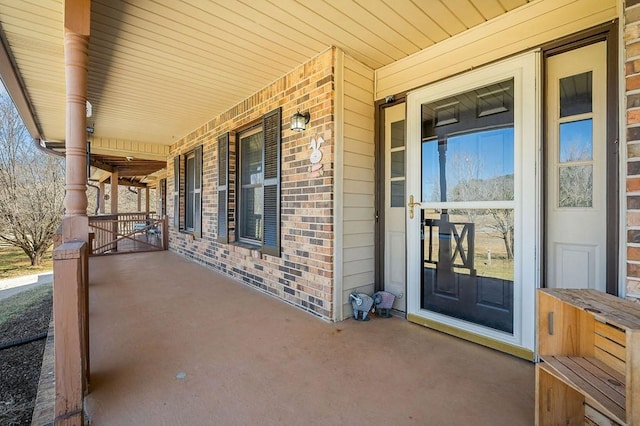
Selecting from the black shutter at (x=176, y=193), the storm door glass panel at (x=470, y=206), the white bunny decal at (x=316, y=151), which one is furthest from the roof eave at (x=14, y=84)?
the storm door glass panel at (x=470, y=206)

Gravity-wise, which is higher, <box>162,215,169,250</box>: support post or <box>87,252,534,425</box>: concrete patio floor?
<box>162,215,169,250</box>: support post

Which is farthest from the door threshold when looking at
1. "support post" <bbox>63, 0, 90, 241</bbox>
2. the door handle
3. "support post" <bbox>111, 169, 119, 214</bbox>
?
"support post" <bbox>111, 169, 119, 214</bbox>

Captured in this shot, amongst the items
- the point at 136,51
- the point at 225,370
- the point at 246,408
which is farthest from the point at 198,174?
the point at 246,408

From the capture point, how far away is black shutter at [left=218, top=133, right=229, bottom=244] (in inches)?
184

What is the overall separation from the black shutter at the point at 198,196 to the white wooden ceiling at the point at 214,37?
1770mm

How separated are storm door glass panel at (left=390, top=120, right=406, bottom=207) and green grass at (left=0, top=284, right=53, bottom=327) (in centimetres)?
522

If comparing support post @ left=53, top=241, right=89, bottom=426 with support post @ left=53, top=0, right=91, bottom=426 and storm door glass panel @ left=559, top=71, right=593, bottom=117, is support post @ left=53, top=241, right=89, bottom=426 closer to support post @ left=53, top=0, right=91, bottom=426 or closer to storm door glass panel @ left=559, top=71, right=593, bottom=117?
support post @ left=53, top=0, right=91, bottom=426

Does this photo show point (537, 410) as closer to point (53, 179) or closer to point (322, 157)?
point (322, 157)

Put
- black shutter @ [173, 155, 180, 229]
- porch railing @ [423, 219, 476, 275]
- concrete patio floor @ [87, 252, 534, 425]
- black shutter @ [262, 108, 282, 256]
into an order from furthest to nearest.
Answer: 1. black shutter @ [173, 155, 180, 229]
2. black shutter @ [262, 108, 282, 256]
3. porch railing @ [423, 219, 476, 275]
4. concrete patio floor @ [87, 252, 534, 425]

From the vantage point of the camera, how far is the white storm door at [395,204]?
10.3 feet

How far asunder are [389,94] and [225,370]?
2934 millimetres

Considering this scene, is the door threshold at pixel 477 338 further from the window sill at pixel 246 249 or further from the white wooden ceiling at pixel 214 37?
the white wooden ceiling at pixel 214 37

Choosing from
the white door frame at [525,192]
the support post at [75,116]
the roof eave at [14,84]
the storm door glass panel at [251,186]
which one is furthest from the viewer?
the storm door glass panel at [251,186]

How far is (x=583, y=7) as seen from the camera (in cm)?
201
